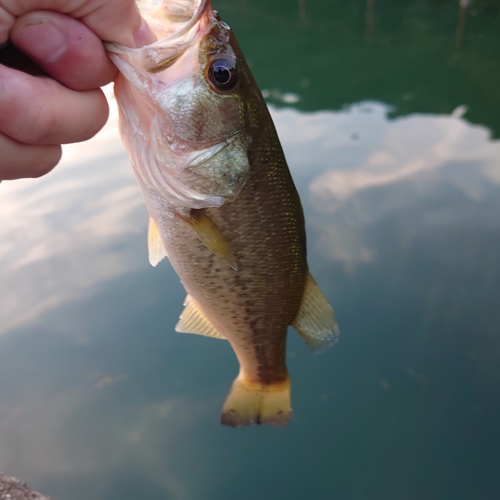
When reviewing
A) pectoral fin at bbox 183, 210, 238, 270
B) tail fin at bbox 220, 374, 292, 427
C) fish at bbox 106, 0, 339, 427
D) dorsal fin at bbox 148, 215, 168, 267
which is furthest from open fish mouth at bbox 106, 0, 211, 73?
tail fin at bbox 220, 374, 292, 427

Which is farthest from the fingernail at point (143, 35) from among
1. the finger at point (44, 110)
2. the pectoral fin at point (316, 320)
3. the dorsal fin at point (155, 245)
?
the pectoral fin at point (316, 320)

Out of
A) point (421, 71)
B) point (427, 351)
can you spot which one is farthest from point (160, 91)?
point (421, 71)

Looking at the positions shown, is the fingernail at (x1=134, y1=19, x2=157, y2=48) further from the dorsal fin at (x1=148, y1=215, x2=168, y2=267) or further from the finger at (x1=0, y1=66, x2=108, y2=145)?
the dorsal fin at (x1=148, y1=215, x2=168, y2=267)

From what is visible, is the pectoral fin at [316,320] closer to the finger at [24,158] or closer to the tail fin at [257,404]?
the tail fin at [257,404]

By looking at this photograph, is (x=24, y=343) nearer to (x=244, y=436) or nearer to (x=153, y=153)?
(x=244, y=436)

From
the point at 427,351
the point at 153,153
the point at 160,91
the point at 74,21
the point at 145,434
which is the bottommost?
the point at 145,434

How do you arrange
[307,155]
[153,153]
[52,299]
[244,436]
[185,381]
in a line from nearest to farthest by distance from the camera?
[153,153] → [244,436] → [185,381] → [52,299] → [307,155]

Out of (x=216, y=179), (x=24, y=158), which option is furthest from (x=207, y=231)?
(x=24, y=158)
